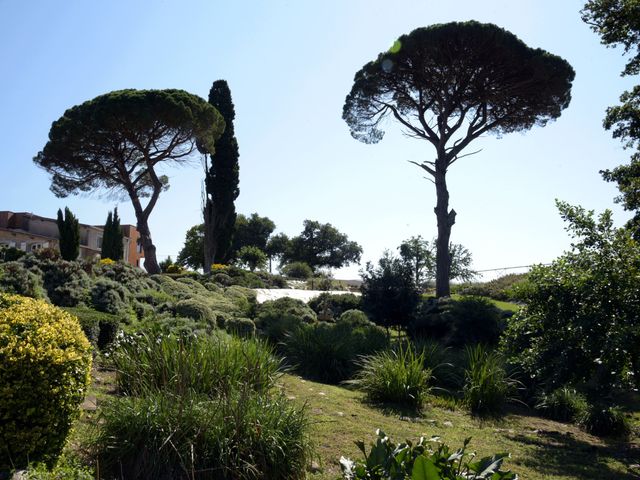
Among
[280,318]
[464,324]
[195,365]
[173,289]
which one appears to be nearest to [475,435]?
[195,365]

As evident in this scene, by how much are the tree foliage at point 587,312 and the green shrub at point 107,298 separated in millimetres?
6175

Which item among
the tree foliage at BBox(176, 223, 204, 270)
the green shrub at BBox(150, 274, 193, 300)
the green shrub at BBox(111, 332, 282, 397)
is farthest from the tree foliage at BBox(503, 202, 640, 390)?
the tree foliage at BBox(176, 223, 204, 270)

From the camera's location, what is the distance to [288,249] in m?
58.7

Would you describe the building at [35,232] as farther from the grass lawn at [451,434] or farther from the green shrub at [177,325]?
the grass lawn at [451,434]

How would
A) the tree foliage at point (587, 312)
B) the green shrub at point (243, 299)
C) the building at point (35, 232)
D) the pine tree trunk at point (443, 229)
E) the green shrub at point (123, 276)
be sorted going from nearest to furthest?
the tree foliage at point (587, 312), the green shrub at point (123, 276), the green shrub at point (243, 299), the pine tree trunk at point (443, 229), the building at point (35, 232)

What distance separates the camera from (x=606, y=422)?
748cm

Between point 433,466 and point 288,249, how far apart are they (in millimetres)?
56494

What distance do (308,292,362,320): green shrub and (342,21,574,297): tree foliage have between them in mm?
3910

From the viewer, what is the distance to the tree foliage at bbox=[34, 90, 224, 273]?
2727 centimetres

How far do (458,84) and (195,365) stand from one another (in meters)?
18.5

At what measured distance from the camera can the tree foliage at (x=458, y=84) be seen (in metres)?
20.0

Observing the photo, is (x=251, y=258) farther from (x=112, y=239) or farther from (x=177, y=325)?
(x=177, y=325)

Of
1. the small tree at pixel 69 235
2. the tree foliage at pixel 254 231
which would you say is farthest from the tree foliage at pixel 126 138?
the tree foliage at pixel 254 231

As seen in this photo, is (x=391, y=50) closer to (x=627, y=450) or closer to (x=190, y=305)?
(x=190, y=305)
